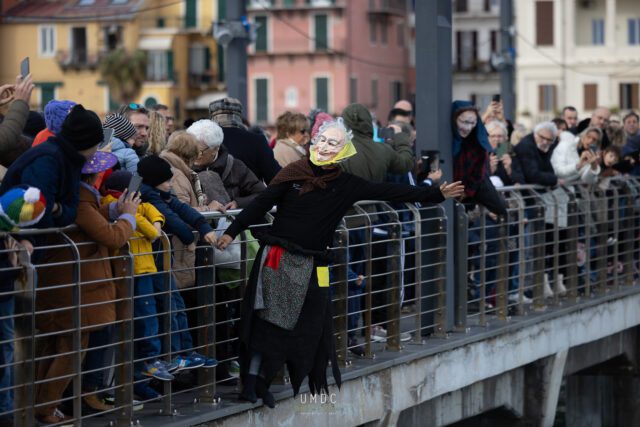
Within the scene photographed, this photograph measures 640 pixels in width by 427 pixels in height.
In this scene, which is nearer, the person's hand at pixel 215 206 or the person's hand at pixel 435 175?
the person's hand at pixel 215 206

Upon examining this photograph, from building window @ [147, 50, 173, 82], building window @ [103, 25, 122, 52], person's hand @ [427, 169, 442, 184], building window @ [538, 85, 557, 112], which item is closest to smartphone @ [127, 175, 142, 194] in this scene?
person's hand @ [427, 169, 442, 184]

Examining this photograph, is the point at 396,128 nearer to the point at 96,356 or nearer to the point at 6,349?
the point at 96,356

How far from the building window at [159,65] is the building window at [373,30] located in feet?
34.6

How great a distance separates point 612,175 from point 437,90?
16.8 ft

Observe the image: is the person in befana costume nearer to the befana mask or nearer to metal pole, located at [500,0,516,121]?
the befana mask

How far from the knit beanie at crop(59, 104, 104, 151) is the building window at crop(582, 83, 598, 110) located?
71.8 meters

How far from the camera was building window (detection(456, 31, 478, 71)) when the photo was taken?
87812 millimetres

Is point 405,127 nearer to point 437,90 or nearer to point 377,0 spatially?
point 437,90

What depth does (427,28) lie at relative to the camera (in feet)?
42.2

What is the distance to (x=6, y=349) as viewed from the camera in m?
8.00

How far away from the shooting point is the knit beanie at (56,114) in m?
8.70

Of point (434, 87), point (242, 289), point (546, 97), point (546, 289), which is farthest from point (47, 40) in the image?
point (242, 289)

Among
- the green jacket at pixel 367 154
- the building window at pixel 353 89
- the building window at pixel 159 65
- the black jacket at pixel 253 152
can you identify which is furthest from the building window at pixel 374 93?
the black jacket at pixel 253 152

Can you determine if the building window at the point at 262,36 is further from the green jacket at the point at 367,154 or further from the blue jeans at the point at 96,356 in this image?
the blue jeans at the point at 96,356
